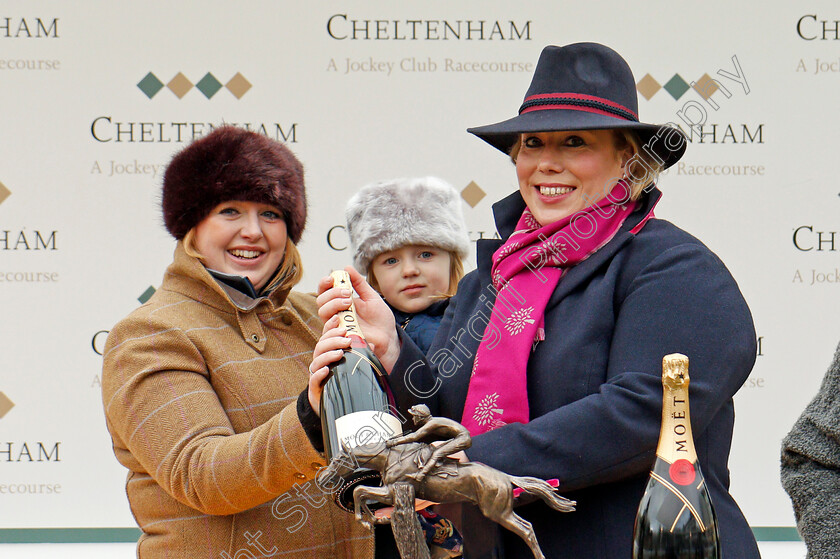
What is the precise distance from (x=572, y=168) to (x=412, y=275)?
2.85 feet

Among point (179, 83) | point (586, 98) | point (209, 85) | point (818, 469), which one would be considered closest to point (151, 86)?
point (179, 83)

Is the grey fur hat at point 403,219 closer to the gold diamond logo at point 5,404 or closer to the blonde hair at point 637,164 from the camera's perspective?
the blonde hair at point 637,164

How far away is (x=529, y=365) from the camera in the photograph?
1439 millimetres

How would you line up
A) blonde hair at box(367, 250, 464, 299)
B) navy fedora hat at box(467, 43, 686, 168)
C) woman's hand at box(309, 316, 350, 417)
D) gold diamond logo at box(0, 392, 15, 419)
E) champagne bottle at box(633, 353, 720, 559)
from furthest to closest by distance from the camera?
1. gold diamond logo at box(0, 392, 15, 419)
2. blonde hair at box(367, 250, 464, 299)
3. navy fedora hat at box(467, 43, 686, 168)
4. woman's hand at box(309, 316, 350, 417)
5. champagne bottle at box(633, 353, 720, 559)

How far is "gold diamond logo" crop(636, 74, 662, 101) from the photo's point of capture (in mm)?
3199

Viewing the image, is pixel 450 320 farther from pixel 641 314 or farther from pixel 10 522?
pixel 10 522

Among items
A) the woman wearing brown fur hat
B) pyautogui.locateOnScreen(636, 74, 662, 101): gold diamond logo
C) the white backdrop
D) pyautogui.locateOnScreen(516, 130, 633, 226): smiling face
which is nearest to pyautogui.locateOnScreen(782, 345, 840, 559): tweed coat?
pyautogui.locateOnScreen(516, 130, 633, 226): smiling face

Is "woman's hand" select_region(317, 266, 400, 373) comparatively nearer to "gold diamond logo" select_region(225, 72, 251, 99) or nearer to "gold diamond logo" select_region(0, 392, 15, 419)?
"gold diamond logo" select_region(225, 72, 251, 99)

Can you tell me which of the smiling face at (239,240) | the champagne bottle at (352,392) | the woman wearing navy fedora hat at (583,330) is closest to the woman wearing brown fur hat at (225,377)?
the smiling face at (239,240)

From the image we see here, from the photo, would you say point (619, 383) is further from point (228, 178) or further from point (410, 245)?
point (410, 245)

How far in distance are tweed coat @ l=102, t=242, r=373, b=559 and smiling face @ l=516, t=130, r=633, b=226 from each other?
0.56 m

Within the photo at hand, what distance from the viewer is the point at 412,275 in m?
2.30

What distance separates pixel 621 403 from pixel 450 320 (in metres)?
0.50

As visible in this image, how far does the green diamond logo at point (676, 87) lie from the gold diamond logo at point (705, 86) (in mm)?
39
